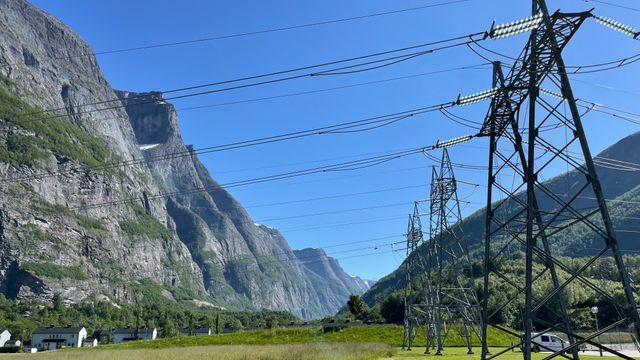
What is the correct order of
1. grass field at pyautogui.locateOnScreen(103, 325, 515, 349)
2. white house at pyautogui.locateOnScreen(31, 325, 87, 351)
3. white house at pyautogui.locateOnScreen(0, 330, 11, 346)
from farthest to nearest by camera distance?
white house at pyautogui.locateOnScreen(0, 330, 11, 346) < white house at pyautogui.locateOnScreen(31, 325, 87, 351) < grass field at pyautogui.locateOnScreen(103, 325, 515, 349)

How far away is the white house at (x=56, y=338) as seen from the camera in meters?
152

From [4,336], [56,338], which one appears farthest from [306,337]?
[4,336]

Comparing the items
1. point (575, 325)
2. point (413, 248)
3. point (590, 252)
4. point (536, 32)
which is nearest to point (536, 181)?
point (536, 32)

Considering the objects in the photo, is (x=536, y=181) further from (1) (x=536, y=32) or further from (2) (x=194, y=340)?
(2) (x=194, y=340)

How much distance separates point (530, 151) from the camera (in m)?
16.8

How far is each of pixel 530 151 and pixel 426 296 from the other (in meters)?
34.7

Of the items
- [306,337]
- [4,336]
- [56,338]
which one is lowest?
[306,337]

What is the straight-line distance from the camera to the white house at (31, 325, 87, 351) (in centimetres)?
15175

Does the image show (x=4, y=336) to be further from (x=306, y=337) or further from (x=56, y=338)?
(x=306, y=337)

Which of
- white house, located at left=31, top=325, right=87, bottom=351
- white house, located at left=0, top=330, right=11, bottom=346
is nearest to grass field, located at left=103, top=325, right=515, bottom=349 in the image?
white house, located at left=31, top=325, right=87, bottom=351

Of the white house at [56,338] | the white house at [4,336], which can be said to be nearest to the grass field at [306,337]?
the white house at [56,338]

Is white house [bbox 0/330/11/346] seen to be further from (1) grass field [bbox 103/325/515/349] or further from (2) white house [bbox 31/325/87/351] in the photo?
(1) grass field [bbox 103/325/515/349]

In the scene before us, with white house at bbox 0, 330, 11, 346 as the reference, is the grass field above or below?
below

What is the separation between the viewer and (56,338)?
154 metres
